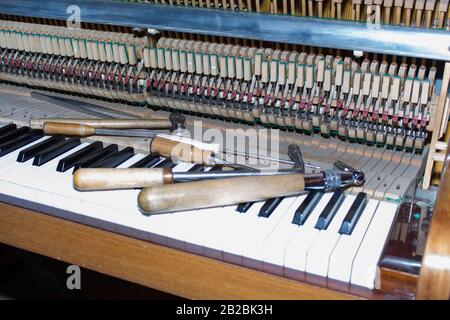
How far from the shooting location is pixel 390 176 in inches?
68.5

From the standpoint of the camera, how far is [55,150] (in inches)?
79.4

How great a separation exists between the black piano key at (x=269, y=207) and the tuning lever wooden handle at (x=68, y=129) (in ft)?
2.45

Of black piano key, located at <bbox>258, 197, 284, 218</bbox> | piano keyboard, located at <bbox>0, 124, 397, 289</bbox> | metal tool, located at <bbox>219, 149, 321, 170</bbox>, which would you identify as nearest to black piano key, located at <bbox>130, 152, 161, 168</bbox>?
piano keyboard, located at <bbox>0, 124, 397, 289</bbox>

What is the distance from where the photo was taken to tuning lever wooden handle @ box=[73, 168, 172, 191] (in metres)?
1.58

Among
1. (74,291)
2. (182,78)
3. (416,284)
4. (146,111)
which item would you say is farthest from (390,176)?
(74,291)

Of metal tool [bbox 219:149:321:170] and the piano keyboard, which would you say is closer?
the piano keyboard

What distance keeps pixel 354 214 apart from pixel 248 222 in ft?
0.96

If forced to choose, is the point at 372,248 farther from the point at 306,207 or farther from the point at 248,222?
the point at 248,222

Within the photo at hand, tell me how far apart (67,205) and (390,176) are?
3.29ft

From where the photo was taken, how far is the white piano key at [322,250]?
1.42m

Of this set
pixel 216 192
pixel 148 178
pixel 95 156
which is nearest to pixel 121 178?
pixel 148 178

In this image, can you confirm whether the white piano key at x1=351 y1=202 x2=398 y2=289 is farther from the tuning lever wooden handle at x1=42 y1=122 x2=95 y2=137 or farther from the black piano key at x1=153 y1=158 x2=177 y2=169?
the tuning lever wooden handle at x1=42 y1=122 x2=95 y2=137

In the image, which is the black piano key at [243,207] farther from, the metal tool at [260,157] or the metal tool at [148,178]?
the metal tool at [260,157]

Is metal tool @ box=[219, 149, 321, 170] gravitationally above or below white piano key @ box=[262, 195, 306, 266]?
above
